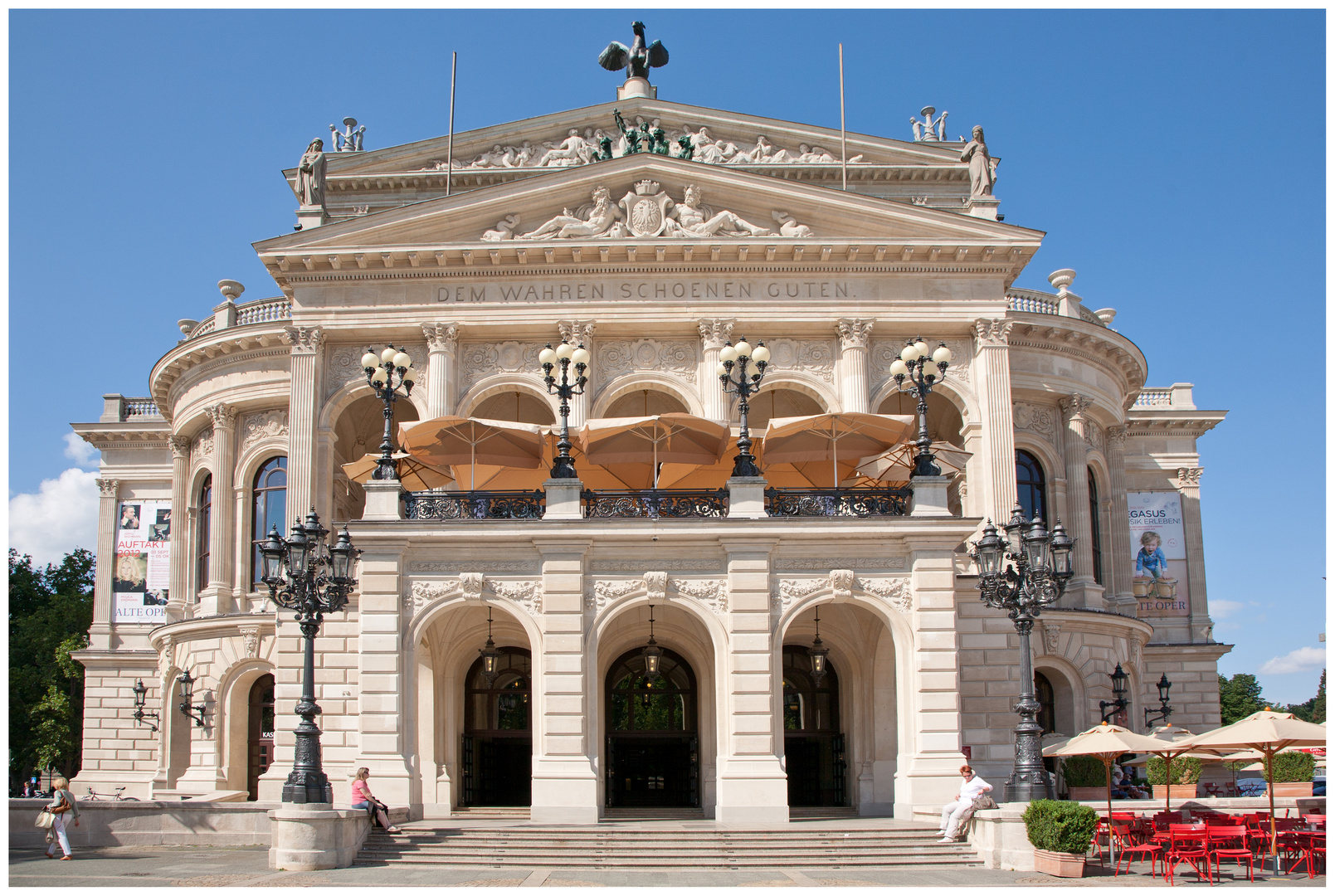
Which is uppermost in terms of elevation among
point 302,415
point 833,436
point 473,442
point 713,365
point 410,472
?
point 713,365

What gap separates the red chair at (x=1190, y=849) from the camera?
1853 cm

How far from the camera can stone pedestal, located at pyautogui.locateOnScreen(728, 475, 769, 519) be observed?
81.6ft

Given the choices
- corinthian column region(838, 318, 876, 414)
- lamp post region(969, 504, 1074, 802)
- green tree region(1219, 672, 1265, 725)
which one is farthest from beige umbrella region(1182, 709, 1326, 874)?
green tree region(1219, 672, 1265, 725)

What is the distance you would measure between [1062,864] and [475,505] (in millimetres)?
12676

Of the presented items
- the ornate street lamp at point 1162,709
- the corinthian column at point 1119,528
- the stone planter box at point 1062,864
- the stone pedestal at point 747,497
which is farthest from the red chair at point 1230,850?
the corinthian column at point 1119,528

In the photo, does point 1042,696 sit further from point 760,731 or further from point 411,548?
point 411,548

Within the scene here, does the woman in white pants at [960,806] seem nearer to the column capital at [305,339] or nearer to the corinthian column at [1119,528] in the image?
the corinthian column at [1119,528]

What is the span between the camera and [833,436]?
28469 millimetres

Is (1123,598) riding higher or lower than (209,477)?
lower

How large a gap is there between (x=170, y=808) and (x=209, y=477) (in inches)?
704

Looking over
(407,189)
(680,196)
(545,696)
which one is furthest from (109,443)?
(545,696)

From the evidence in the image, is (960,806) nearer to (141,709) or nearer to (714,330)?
(714,330)

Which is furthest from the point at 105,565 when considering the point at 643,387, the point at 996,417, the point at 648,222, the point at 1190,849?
the point at 1190,849

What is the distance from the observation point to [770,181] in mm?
34344
